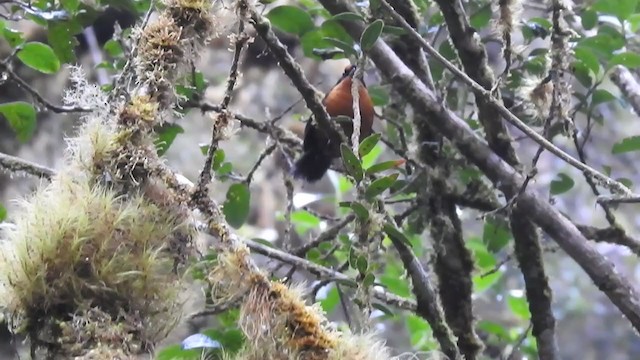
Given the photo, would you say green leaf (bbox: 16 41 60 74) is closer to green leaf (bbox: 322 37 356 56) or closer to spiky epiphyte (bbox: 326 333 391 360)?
green leaf (bbox: 322 37 356 56)

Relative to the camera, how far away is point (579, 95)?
1507mm

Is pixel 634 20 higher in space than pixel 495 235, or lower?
higher

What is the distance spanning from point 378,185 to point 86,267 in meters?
0.36

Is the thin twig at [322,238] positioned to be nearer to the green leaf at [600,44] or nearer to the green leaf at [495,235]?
the green leaf at [495,235]

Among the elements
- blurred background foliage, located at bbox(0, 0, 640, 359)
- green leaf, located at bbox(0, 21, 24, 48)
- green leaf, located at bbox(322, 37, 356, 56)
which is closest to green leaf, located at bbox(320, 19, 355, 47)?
blurred background foliage, located at bbox(0, 0, 640, 359)

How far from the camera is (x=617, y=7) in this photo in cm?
146

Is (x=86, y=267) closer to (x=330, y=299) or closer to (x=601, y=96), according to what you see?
(x=330, y=299)

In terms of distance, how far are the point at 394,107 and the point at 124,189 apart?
917mm

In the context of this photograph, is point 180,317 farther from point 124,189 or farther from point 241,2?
point 241,2

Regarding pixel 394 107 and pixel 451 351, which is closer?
pixel 451 351

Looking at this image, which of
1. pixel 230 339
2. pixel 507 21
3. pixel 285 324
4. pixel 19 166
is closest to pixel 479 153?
pixel 507 21

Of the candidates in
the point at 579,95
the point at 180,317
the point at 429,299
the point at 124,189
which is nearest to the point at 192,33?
the point at 124,189

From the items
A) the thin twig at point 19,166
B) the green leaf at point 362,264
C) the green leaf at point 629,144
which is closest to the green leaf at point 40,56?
the thin twig at point 19,166

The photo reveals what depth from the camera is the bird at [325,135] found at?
1.37 metres
